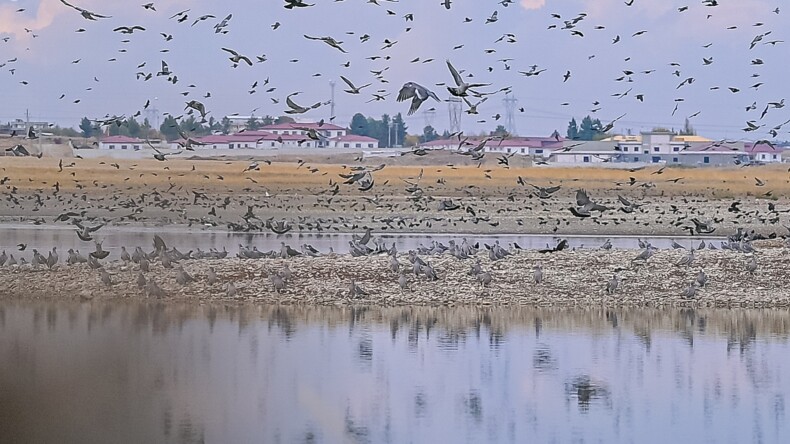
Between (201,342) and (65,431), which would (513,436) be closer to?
(65,431)

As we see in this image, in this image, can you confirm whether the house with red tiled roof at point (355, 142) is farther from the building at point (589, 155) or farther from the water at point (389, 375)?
the water at point (389, 375)

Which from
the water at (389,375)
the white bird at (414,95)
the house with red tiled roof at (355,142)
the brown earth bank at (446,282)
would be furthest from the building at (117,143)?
the white bird at (414,95)

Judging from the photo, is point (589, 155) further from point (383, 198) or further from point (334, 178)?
point (383, 198)

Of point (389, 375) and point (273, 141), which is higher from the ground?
point (273, 141)

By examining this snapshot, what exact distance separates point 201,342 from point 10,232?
63.5 feet

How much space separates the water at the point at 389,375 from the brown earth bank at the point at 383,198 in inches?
304

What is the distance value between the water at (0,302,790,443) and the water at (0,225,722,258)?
9.43 metres

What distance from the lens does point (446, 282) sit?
23.9 m

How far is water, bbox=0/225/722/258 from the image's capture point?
32.3m

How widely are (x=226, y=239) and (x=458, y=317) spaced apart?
1488 centimetres

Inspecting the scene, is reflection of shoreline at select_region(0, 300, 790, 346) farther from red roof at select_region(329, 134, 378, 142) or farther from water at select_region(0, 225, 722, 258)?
red roof at select_region(329, 134, 378, 142)

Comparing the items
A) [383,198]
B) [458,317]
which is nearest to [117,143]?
[383,198]

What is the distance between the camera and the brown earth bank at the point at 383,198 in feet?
136

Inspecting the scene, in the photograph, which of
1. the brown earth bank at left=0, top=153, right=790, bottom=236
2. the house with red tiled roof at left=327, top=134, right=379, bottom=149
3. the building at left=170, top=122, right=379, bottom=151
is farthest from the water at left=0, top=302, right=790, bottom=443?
the house with red tiled roof at left=327, top=134, right=379, bottom=149
